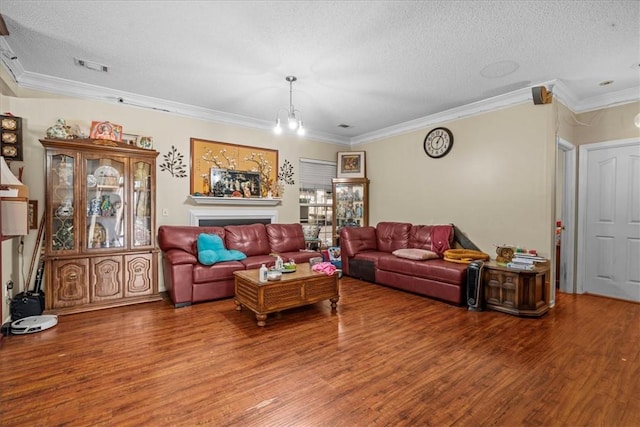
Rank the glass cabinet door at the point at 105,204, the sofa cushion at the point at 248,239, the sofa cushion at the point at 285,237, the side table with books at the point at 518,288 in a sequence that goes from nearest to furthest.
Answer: the side table with books at the point at 518,288, the glass cabinet door at the point at 105,204, the sofa cushion at the point at 248,239, the sofa cushion at the point at 285,237

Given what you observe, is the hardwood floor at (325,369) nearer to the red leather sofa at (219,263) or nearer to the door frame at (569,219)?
the red leather sofa at (219,263)

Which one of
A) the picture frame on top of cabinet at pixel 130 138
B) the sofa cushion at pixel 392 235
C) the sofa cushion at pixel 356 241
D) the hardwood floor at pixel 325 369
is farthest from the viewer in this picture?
the sofa cushion at pixel 356 241

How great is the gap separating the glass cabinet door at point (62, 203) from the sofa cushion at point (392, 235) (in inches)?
170

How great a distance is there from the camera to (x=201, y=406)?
1840mm

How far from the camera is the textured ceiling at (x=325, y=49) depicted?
2.32 m

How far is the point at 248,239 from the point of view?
4.65m

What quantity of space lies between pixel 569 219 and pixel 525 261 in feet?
5.26

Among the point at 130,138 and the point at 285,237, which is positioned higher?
the point at 130,138

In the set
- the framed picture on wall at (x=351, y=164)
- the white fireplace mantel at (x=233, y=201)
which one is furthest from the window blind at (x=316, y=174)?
the white fireplace mantel at (x=233, y=201)

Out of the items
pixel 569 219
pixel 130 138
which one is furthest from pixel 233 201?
pixel 569 219

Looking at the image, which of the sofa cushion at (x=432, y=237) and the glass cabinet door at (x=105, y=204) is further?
the sofa cushion at (x=432, y=237)

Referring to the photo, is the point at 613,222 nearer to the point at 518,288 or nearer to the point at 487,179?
the point at 487,179

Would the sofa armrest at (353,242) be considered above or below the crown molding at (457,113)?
below

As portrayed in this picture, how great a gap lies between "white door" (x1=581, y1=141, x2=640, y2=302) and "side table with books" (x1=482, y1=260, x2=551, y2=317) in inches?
50.2
